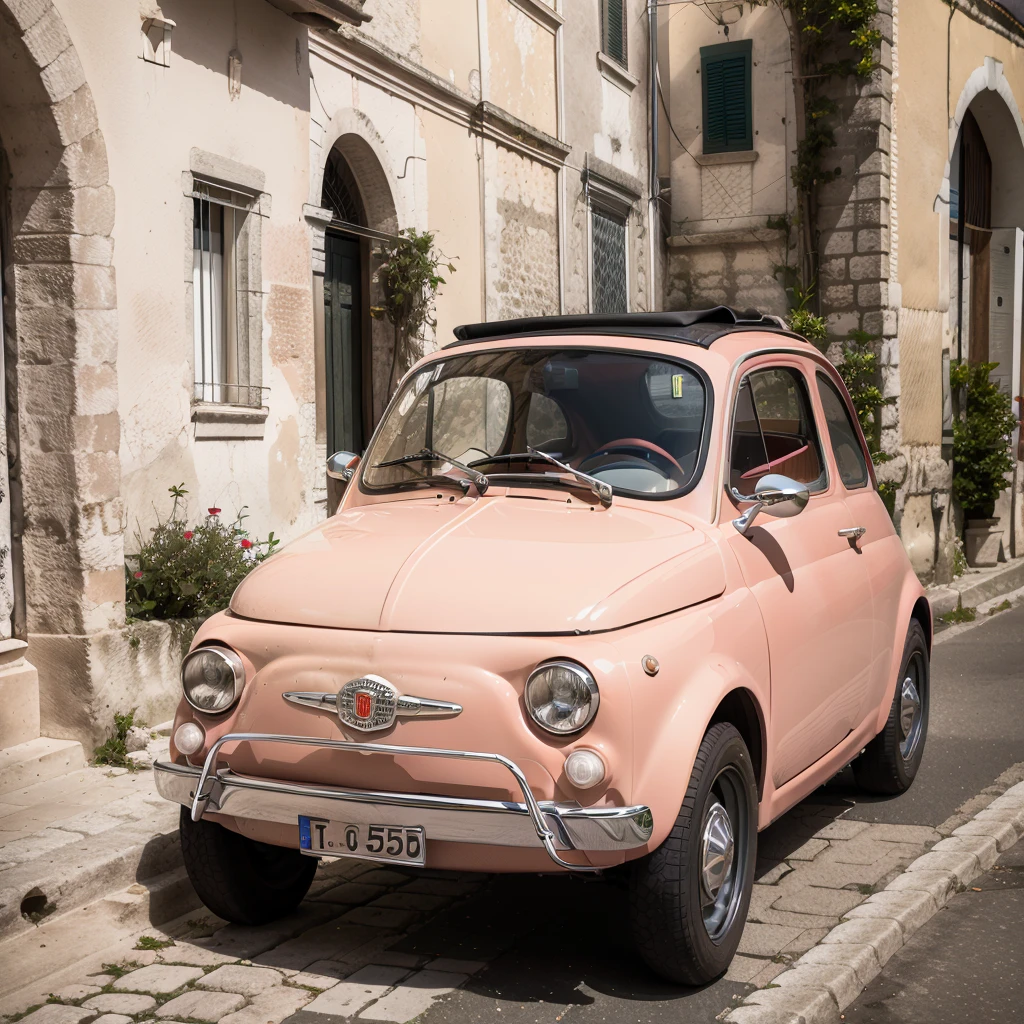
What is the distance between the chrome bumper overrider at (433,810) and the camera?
361 cm

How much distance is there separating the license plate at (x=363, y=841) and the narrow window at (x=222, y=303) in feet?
15.7

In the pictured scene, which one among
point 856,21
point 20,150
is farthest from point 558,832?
point 856,21

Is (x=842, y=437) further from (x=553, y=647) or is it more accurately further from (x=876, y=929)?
(x=553, y=647)

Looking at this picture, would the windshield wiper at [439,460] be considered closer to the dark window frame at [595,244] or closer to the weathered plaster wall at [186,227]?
the weathered plaster wall at [186,227]

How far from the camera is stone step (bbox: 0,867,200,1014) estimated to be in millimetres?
4266

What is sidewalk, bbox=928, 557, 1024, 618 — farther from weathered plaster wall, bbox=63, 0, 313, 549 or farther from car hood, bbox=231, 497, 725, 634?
car hood, bbox=231, 497, 725, 634

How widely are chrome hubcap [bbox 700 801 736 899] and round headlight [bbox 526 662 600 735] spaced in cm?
60

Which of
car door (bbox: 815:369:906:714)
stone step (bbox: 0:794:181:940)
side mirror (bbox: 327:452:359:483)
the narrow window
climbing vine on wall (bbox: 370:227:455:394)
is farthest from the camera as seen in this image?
climbing vine on wall (bbox: 370:227:455:394)

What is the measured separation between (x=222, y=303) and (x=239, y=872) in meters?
4.91

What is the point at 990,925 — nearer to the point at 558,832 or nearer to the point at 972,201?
the point at 558,832

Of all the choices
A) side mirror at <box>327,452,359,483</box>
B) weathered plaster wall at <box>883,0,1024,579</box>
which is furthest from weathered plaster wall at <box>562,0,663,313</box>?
side mirror at <box>327,452,359,483</box>

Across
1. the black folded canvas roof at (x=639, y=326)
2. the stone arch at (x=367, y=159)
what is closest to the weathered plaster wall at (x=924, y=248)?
the stone arch at (x=367, y=159)

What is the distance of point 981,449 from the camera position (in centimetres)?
1648

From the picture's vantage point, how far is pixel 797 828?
5.82 m
